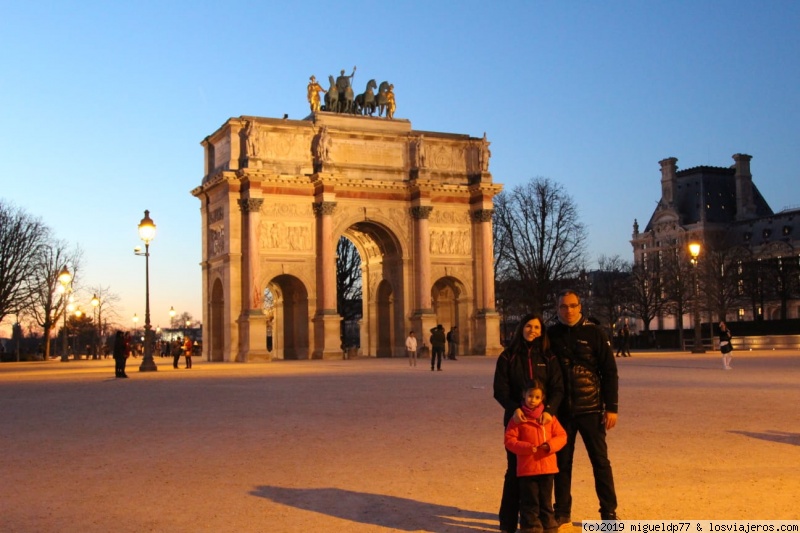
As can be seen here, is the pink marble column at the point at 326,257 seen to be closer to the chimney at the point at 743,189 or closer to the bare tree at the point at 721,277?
the bare tree at the point at 721,277

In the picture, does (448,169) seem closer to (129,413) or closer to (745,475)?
(129,413)

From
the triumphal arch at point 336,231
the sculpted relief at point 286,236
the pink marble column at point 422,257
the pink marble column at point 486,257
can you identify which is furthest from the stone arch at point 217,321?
the pink marble column at point 486,257

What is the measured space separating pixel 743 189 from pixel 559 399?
141m

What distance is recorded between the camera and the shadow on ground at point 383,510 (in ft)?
27.0

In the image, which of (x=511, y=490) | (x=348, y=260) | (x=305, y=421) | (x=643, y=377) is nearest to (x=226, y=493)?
(x=511, y=490)

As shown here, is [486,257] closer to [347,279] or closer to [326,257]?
[326,257]

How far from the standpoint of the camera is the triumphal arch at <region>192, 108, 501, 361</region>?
2169 inches

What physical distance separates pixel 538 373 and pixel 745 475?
337 cm

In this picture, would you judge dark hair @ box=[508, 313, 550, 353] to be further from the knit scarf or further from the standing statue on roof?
the standing statue on roof

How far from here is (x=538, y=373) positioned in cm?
790

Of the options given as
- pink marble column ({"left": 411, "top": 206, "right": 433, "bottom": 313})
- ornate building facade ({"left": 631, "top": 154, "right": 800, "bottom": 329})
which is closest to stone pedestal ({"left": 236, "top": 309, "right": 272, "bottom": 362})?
pink marble column ({"left": 411, "top": 206, "right": 433, "bottom": 313})

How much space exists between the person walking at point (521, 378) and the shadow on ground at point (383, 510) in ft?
1.17

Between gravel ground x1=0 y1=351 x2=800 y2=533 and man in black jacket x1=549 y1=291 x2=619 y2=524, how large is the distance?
37 centimetres

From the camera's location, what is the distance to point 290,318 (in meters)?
59.0
